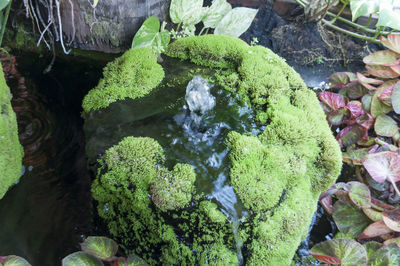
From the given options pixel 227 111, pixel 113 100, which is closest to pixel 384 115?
pixel 227 111

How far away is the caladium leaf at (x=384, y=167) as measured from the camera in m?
1.95

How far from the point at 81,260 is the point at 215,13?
214 centimetres

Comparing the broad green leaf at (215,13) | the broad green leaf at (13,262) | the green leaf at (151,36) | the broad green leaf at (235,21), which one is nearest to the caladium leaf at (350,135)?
the broad green leaf at (235,21)

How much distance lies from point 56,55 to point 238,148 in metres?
1.91

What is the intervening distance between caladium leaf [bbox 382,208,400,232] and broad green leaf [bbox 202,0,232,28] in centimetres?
192

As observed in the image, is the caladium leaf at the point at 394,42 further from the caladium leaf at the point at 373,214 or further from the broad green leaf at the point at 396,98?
the caladium leaf at the point at 373,214

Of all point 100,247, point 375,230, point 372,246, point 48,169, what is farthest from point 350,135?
point 48,169

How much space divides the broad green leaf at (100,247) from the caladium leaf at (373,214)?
1.46 meters

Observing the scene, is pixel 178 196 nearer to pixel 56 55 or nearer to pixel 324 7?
pixel 56 55

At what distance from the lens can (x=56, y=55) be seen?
2.64m

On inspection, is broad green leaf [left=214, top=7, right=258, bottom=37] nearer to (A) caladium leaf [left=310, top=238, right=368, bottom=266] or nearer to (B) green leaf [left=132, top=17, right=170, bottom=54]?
(B) green leaf [left=132, top=17, right=170, bottom=54]

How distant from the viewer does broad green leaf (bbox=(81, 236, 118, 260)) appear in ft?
4.82

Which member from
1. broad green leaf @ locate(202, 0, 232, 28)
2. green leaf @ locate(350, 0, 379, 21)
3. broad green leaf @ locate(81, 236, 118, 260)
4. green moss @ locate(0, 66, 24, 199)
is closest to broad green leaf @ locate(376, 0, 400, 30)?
green leaf @ locate(350, 0, 379, 21)

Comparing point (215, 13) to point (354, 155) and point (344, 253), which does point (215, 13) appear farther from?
point (344, 253)
